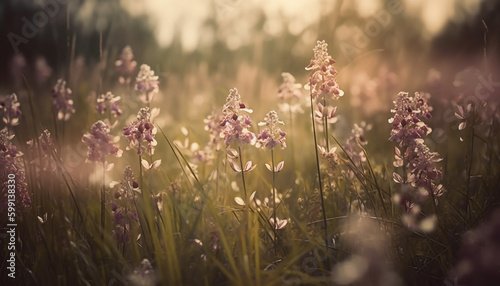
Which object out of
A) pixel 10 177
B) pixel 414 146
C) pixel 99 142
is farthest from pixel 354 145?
pixel 10 177

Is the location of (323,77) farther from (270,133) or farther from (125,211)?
(125,211)

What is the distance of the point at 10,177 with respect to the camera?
104 inches

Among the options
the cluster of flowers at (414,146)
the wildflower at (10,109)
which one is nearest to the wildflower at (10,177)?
the wildflower at (10,109)

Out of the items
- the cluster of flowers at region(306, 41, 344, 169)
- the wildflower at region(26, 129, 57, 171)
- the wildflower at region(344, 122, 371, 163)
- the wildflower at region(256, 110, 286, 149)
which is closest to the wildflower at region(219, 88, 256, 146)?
the wildflower at region(256, 110, 286, 149)

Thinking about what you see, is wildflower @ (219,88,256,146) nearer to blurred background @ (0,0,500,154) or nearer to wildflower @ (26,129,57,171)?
wildflower @ (26,129,57,171)

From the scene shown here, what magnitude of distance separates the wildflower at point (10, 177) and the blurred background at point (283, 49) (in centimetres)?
172

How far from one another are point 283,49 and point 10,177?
5.57 m

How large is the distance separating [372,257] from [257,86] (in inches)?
188

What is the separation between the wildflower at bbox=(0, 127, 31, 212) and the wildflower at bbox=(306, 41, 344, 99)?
1.54 meters

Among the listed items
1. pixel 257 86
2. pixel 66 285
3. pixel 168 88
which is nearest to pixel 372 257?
pixel 66 285

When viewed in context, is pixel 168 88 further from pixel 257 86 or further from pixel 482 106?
pixel 482 106

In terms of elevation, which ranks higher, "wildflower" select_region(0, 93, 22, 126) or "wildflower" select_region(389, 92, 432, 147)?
"wildflower" select_region(0, 93, 22, 126)

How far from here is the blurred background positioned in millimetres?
4980

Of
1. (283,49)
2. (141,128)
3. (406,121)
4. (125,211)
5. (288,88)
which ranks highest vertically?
(283,49)
